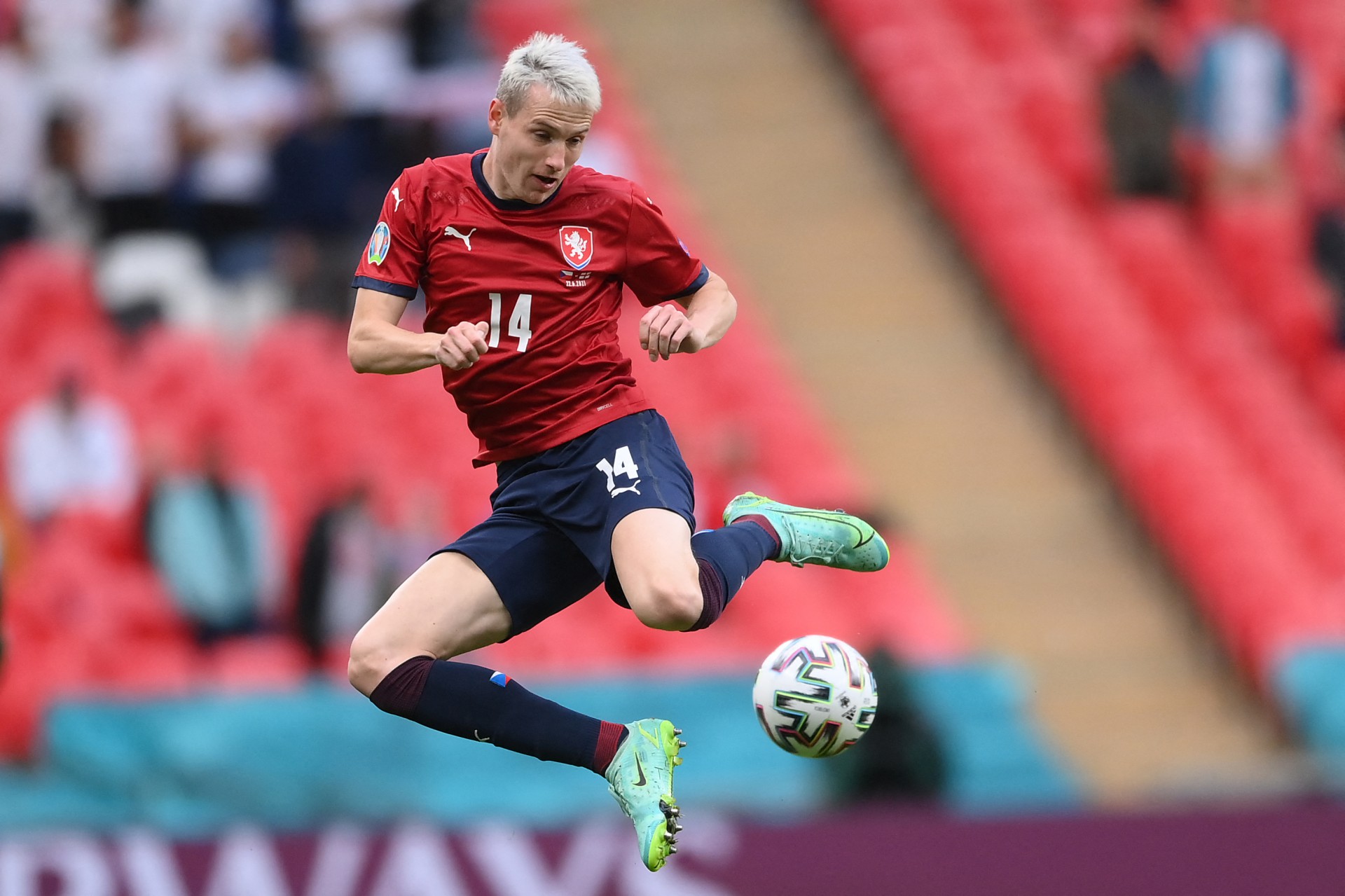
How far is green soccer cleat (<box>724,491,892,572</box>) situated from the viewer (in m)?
6.18

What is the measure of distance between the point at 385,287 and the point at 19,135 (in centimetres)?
609

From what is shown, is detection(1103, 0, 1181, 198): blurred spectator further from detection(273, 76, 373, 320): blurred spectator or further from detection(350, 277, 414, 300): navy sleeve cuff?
detection(350, 277, 414, 300): navy sleeve cuff

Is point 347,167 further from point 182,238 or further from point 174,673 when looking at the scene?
point 174,673

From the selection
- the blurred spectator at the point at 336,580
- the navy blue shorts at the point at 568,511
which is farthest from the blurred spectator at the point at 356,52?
the navy blue shorts at the point at 568,511

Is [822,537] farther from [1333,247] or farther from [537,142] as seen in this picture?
[1333,247]

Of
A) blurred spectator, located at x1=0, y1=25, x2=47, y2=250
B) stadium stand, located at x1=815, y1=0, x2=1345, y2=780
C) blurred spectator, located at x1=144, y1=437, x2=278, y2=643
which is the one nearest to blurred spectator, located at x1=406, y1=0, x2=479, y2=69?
blurred spectator, located at x1=0, y1=25, x2=47, y2=250

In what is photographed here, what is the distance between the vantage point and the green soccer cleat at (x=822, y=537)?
618 cm

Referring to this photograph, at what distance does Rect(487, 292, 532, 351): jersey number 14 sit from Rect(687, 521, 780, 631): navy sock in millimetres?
740

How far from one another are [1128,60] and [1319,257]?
1.67m

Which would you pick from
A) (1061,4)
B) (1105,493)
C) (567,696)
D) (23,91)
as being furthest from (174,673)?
(1061,4)

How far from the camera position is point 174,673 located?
9.29 metres

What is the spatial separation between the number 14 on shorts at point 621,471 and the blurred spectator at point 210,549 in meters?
4.08

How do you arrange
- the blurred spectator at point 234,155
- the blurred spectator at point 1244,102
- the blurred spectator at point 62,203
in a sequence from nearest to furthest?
the blurred spectator at point 234,155, the blurred spectator at point 62,203, the blurred spectator at point 1244,102

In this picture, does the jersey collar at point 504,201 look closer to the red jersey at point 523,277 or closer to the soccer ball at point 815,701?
the red jersey at point 523,277
